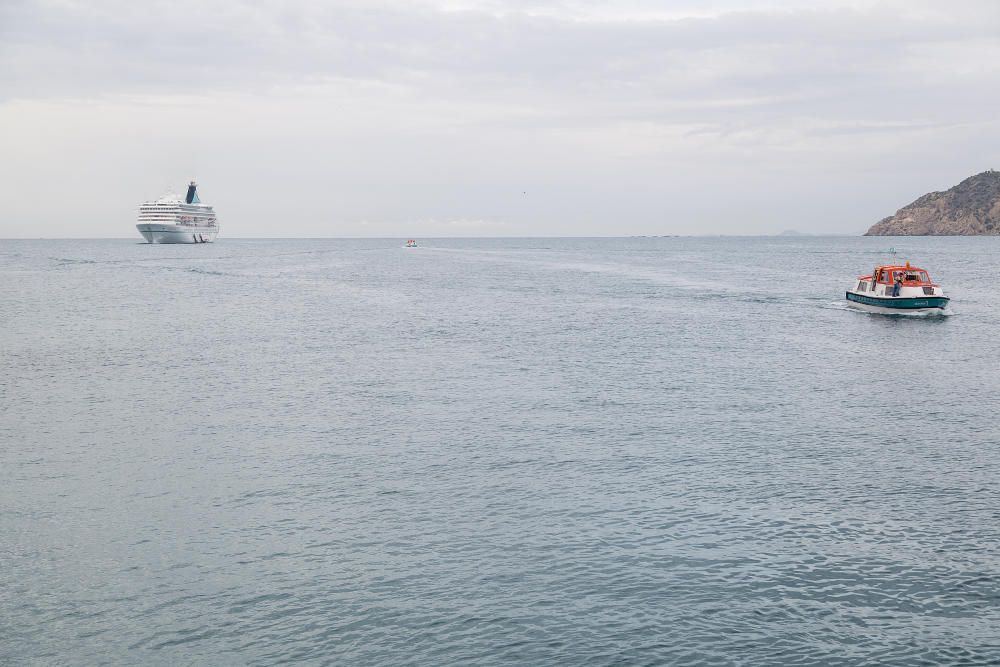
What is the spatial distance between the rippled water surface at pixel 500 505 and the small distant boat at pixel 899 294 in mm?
21114

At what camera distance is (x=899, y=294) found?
280 feet

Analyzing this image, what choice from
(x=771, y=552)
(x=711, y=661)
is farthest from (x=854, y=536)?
(x=711, y=661)

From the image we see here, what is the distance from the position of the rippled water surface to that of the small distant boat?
69.3 ft

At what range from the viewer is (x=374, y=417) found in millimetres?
40312

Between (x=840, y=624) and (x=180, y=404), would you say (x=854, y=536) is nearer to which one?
(x=840, y=624)

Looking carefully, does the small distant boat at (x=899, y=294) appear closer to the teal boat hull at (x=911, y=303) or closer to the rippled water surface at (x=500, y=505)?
the teal boat hull at (x=911, y=303)

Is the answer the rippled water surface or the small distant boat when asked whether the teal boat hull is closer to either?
the small distant boat

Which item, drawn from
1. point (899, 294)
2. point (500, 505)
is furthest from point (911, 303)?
point (500, 505)

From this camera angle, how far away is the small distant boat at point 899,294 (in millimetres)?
84188

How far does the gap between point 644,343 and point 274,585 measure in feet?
158

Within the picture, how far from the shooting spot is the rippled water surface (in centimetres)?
1911

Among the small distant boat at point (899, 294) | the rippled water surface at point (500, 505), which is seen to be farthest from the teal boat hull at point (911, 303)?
the rippled water surface at point (500, 505)

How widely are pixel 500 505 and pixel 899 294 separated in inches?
2787

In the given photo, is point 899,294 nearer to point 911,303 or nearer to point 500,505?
point 911,303
